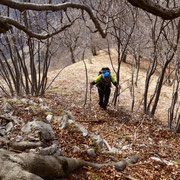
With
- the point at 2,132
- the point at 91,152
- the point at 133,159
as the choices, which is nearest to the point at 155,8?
the point at 91,152

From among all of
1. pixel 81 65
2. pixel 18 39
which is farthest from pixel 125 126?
pixel 81 65

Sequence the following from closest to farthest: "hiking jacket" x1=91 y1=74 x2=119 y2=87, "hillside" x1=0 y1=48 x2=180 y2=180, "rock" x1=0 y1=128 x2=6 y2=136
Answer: "hillside" x1=0 y1=48 x2=180 y2=180 → "rock" x1=0 y1=128 x2=6 y2=136 → "hiking jacket" x1=91 y1=74 x2=119 y2=87

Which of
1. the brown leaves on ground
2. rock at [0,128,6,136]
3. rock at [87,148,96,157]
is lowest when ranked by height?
the brown leaves on ground

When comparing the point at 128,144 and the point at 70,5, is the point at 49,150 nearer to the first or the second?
the point at 128,144

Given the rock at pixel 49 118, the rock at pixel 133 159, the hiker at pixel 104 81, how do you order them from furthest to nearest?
the hiker at pixel 104 81
the rock at pixel 49 118
the rock at pixel 133 159

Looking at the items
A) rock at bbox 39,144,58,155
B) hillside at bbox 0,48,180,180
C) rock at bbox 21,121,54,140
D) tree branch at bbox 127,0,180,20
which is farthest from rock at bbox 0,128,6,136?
tree branch at bbox 127,0,180,20

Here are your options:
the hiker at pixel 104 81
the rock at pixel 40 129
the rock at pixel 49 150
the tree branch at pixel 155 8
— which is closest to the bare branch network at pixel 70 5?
the tree branch at pixel 155 8

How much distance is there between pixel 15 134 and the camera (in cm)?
367

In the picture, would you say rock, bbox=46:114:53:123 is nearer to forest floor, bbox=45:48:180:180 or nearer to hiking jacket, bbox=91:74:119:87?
forest floor, bbox=45:48:180:180

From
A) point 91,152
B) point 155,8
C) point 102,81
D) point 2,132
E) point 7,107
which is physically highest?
point 155,8

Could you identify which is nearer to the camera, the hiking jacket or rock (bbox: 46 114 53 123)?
rock (bbox: 46 114 53 123)

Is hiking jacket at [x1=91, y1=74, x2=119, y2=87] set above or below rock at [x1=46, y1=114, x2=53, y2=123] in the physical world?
above

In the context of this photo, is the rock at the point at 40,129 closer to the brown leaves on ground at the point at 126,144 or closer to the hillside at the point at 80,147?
the hillside at the point at 80,147

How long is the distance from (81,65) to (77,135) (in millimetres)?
17248
